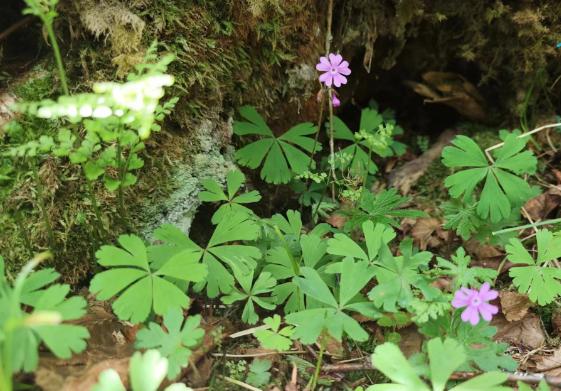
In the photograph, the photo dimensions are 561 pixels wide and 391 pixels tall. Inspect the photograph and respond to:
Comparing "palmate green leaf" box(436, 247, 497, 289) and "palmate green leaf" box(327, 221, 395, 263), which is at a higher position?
"palmate green leaf" box(327, 221, 395, 263)

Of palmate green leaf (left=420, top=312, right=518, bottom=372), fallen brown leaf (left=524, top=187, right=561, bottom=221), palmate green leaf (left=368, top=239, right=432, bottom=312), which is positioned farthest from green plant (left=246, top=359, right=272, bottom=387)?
fallen brown leaf (left=524, top=187, right=561, bottom=221)

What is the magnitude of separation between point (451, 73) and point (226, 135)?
5.51 feet

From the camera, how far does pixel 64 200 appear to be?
2299mm

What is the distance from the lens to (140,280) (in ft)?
6.67

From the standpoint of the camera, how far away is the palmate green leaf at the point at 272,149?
2.73 m

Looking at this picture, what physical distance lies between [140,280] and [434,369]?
3.68ft

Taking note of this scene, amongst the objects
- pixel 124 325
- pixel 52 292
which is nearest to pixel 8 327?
pixel 52 292

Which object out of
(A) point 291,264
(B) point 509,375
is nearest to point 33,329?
(A) point 291,264

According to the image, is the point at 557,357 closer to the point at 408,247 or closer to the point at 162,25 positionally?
the point at 408,247

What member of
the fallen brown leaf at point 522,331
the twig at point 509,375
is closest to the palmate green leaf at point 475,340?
the twig at point 509,375

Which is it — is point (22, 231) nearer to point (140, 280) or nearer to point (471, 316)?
point (140, 280)

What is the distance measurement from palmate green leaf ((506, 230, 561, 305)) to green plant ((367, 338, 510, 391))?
616 mm

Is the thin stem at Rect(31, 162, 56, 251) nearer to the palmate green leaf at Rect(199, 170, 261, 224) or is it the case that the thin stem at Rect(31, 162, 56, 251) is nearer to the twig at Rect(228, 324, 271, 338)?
the palmate green leaf at Rect(199, 170, 261, 224)

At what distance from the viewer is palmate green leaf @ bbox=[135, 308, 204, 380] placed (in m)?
1.88
